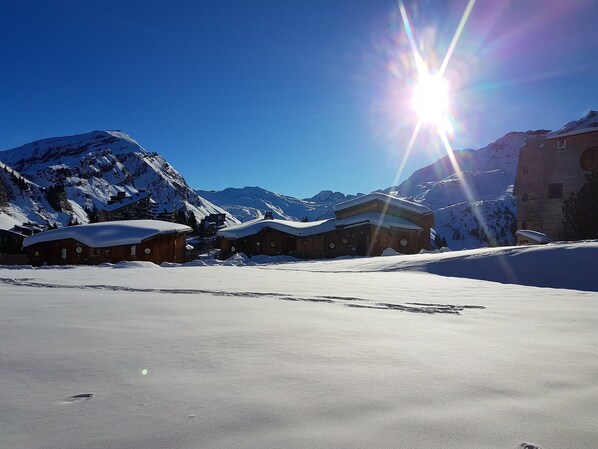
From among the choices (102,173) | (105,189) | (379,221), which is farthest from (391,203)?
(102,173)

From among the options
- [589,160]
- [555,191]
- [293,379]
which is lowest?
[293,379]

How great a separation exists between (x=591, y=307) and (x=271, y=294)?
160 inches

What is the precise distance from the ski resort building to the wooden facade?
24.3 ft

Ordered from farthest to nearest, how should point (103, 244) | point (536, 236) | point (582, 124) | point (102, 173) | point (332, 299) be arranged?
point (102, 173) < point (582, 124) < point (103, 244) < point (536, 236) < point (332, 299)

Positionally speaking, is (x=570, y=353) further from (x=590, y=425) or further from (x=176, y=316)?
(x=176, y=316)

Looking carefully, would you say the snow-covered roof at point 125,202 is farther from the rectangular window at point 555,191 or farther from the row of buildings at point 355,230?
the rectangular window at point 555,191

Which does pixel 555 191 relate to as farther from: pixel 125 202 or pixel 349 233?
pixel 125 202

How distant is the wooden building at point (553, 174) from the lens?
24.5m

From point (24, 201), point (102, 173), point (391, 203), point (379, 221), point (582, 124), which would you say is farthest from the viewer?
point (102, 173)

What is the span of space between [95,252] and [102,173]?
14636 cm

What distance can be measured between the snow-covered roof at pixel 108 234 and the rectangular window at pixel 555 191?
27.1 meters

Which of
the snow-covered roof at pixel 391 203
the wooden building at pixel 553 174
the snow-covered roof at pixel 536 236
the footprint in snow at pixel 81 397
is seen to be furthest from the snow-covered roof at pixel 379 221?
the footprint in snow at pixel 81 397

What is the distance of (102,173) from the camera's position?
502 ft

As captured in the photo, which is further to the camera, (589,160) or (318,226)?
(318,226)
